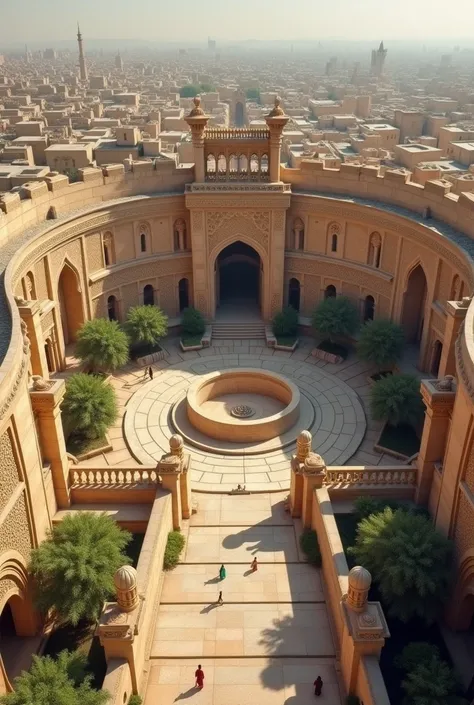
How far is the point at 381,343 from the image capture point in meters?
29.0

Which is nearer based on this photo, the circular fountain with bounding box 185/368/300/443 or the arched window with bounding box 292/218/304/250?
the circular fountain with bounding box 185/368/300/443

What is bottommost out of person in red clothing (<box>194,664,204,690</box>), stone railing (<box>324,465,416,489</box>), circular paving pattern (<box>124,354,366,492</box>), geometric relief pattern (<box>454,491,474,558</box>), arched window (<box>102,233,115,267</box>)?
circular paving pattern (<box>124,354,366,492</box>)

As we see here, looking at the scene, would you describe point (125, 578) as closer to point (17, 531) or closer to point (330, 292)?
point (17, 531)

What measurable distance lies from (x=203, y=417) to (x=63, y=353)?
8.75m

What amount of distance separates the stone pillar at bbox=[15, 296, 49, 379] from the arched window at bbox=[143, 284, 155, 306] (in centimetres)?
1102

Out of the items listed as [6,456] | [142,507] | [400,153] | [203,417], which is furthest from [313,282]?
[400,153]

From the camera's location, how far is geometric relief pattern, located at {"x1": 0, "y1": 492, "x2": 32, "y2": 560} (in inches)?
600

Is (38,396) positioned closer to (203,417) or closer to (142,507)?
(142,507)

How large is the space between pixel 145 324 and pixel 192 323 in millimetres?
3561

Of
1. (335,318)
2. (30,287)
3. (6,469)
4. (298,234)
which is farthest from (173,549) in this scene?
(298,234)

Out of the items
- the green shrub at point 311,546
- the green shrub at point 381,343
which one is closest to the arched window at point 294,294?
the green shrub at point 381,343

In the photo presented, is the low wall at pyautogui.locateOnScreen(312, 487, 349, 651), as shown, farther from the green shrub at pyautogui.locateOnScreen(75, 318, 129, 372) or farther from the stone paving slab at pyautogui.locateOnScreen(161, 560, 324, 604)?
the green shrub at pyautogui.locateOnScreen(75, 318, 129, 372)

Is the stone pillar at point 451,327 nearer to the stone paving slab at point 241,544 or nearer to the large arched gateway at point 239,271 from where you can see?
the stone paving slab at point 241,544

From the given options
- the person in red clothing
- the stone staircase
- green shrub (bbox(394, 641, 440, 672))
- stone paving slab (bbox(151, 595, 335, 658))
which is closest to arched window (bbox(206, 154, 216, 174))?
the stone staircase
